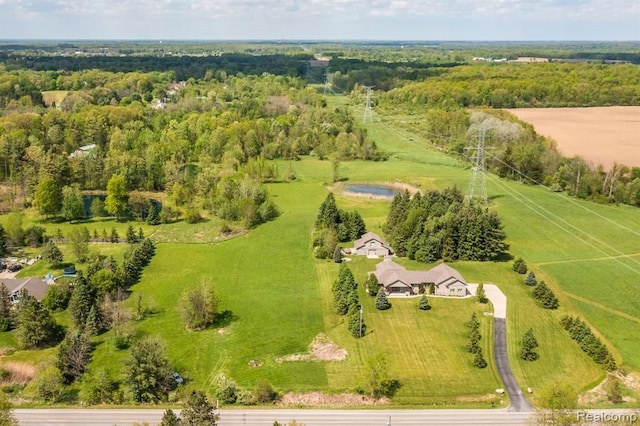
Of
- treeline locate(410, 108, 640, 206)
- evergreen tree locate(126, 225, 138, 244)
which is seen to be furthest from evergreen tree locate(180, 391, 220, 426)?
treeline locate(410, 108, 640, 206)

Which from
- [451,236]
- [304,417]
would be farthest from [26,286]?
[451,236]

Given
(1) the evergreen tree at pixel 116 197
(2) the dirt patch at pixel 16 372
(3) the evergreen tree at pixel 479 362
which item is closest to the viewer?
(2) the dirt patch at pixel 16 372

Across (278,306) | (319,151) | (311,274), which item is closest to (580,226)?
(311,274)

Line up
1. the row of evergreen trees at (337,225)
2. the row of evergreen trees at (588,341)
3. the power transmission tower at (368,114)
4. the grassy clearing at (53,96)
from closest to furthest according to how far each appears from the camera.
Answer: the row of evergreen trees at (588,341)
the row of evergreen trees at (337,225)
the power transmission tower at (368,114)
the grassy clearing at (53,96)

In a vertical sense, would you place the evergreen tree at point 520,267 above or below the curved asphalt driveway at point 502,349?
above

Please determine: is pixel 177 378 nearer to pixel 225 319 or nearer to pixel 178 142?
pixel 225 319

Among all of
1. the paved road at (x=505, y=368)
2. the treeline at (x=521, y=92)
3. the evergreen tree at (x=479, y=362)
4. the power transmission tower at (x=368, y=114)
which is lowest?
the paved road at (x=505, y=368)

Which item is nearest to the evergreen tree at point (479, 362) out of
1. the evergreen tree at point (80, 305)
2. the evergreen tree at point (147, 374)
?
the evergreen tree at point (147, 374)

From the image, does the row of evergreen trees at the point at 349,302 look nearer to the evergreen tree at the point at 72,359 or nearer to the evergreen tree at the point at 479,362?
the evergreen tree at the point at 479,362
